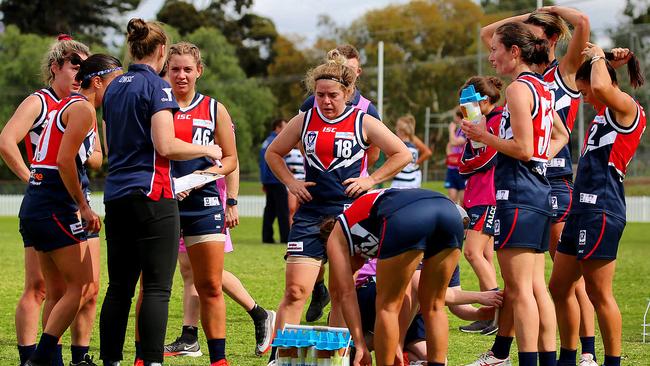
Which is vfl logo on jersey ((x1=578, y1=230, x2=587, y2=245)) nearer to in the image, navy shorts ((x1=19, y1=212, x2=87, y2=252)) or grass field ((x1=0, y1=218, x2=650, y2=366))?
grass field ((x1=0, y1=218, x2=650, y2=366))

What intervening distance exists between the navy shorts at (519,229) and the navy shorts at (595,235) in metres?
0.43

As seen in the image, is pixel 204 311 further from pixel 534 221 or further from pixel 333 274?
pixel 534 221

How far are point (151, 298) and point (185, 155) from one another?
85cm

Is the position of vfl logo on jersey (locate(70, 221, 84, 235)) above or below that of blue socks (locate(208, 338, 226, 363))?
above

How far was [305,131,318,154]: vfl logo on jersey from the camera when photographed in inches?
280

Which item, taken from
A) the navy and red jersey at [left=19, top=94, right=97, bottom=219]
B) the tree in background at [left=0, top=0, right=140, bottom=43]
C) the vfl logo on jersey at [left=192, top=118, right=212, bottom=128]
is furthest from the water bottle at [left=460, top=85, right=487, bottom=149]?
the tree in background at [left=0, top=0, right=140, bottom=43]

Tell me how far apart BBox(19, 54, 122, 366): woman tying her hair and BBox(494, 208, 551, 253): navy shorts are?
243 cm

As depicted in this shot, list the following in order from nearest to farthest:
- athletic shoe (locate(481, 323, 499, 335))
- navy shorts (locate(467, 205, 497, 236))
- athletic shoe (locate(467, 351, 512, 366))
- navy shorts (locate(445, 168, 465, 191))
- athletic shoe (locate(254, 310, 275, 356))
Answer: athletic shoe (locate(467, 351, 512, 366)), athletic shoe (locate(254, 310, 275, 356)), athletic shoe (locate(481, 323, 499, 335)), navy shorts (locate(467, 205, 497, 236)), navy shorts (locate(445, 168, 465, 191))

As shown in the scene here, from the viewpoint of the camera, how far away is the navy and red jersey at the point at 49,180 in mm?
6469

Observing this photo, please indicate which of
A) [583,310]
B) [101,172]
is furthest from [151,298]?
[101,172]

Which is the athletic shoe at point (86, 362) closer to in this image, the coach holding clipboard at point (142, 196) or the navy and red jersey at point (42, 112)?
the coach holding clipboard at point (142, 196)

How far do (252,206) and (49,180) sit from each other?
27.3 metres

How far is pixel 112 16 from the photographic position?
67.1 meters

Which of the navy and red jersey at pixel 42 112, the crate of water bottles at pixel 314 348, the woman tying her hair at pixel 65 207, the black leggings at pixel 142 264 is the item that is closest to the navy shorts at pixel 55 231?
the woman tying her hair at pixel 65 207
